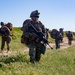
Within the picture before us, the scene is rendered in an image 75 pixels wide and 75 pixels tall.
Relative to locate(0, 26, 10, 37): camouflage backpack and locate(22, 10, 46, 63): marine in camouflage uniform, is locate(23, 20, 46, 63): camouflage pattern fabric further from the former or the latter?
locate(0, 26, 10, 37): camouflage backpack

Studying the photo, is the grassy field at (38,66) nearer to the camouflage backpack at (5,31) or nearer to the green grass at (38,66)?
the green grass at (38,66)

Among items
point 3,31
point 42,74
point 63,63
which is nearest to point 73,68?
point 63,63

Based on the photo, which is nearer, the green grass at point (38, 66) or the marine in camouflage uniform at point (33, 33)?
the green grass at point (38, 66)

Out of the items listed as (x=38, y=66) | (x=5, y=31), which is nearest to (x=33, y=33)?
(x=38, y=66)

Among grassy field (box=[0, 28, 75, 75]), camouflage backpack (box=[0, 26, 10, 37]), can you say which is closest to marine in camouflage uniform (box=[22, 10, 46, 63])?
grassy field (box=[0, 28, 75, 75])

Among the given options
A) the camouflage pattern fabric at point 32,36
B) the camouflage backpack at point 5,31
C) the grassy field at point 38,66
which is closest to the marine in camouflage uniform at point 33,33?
the camouflage pattern fabric at point 32,36

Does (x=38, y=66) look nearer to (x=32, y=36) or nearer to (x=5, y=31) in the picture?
(x=32, y=36)

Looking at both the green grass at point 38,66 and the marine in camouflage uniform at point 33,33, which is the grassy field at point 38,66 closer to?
the green grass at point 38,66

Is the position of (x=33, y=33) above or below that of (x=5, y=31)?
below

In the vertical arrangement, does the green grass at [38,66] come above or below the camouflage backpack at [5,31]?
below

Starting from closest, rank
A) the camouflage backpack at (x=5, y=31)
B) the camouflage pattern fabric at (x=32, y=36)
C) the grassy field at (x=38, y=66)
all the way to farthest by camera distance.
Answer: the grassy field at (x=38, y=66), the camouflage pattern fabric at (x=32, y=36), the camouflage backpack at (x=5, y=31)

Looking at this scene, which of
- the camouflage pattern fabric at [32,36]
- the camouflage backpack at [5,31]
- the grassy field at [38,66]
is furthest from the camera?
the camouflage backpack at [5,31]

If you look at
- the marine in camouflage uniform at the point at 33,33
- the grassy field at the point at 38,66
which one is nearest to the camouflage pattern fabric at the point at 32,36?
the marine in camouflage uniform at the point at 33,33

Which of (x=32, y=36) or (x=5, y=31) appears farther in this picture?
(x=5, y=31)
